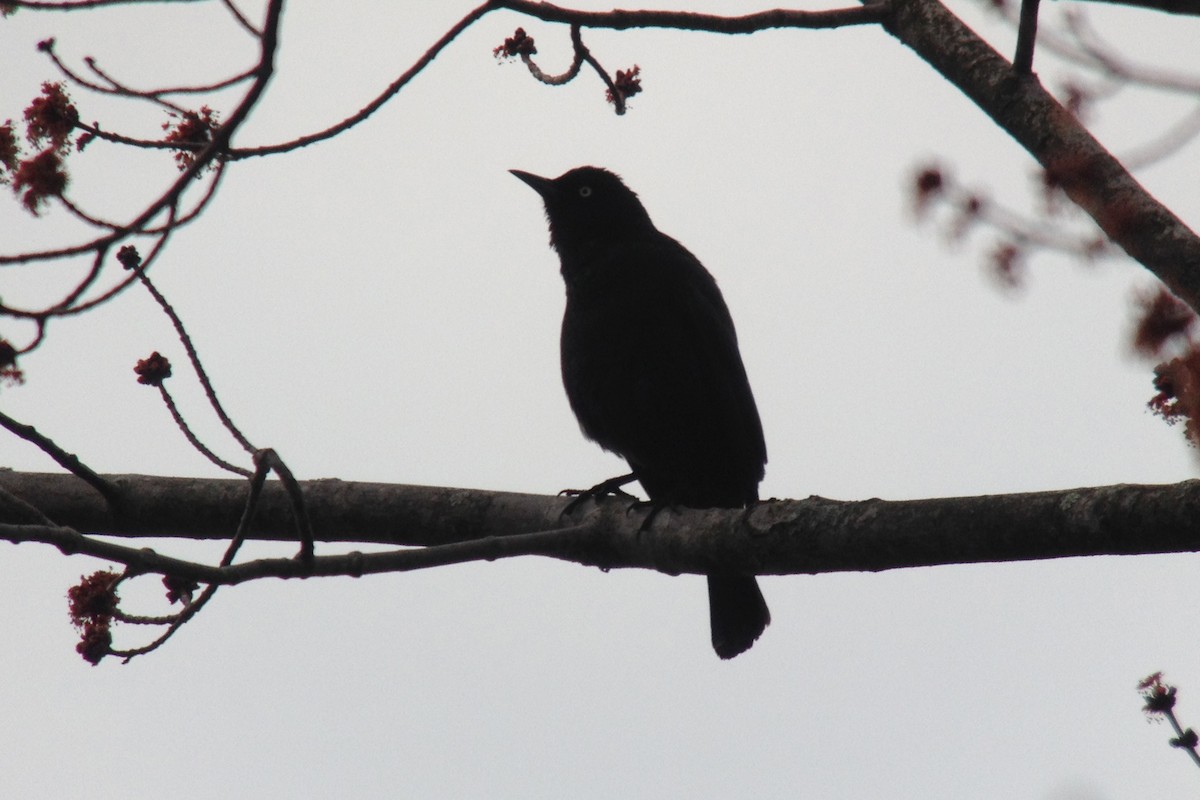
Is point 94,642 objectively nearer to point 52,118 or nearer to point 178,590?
point 178,590

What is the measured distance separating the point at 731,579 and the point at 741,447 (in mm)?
515

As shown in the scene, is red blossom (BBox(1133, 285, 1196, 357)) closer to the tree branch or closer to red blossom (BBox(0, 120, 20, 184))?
the tree branch

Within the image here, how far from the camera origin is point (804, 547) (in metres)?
2.79

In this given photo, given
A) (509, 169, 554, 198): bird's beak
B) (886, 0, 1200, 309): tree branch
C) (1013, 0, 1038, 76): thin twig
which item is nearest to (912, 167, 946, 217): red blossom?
(886, 0, 1200, 309): tree branch

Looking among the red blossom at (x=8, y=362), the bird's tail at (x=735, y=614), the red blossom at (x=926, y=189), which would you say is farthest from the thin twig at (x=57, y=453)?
the bird's tail at (x=735, y=614)

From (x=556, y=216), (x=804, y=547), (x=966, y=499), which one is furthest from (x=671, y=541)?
(x=556, y=216)

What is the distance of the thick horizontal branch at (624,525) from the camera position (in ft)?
7.39

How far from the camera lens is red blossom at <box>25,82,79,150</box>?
2668 millimetres

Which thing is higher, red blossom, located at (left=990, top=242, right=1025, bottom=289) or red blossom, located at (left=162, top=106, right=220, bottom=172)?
red blossom, located at (left=162, top=106, right=220, bottom=172)

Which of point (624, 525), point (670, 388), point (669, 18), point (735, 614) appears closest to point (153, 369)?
point (624, 525)

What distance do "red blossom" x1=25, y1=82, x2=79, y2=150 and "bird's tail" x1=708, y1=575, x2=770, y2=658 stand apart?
301 centimetres

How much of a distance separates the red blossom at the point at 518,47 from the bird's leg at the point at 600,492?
4.11 feet

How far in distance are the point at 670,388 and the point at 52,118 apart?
2.57 meters

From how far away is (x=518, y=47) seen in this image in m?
3.46
